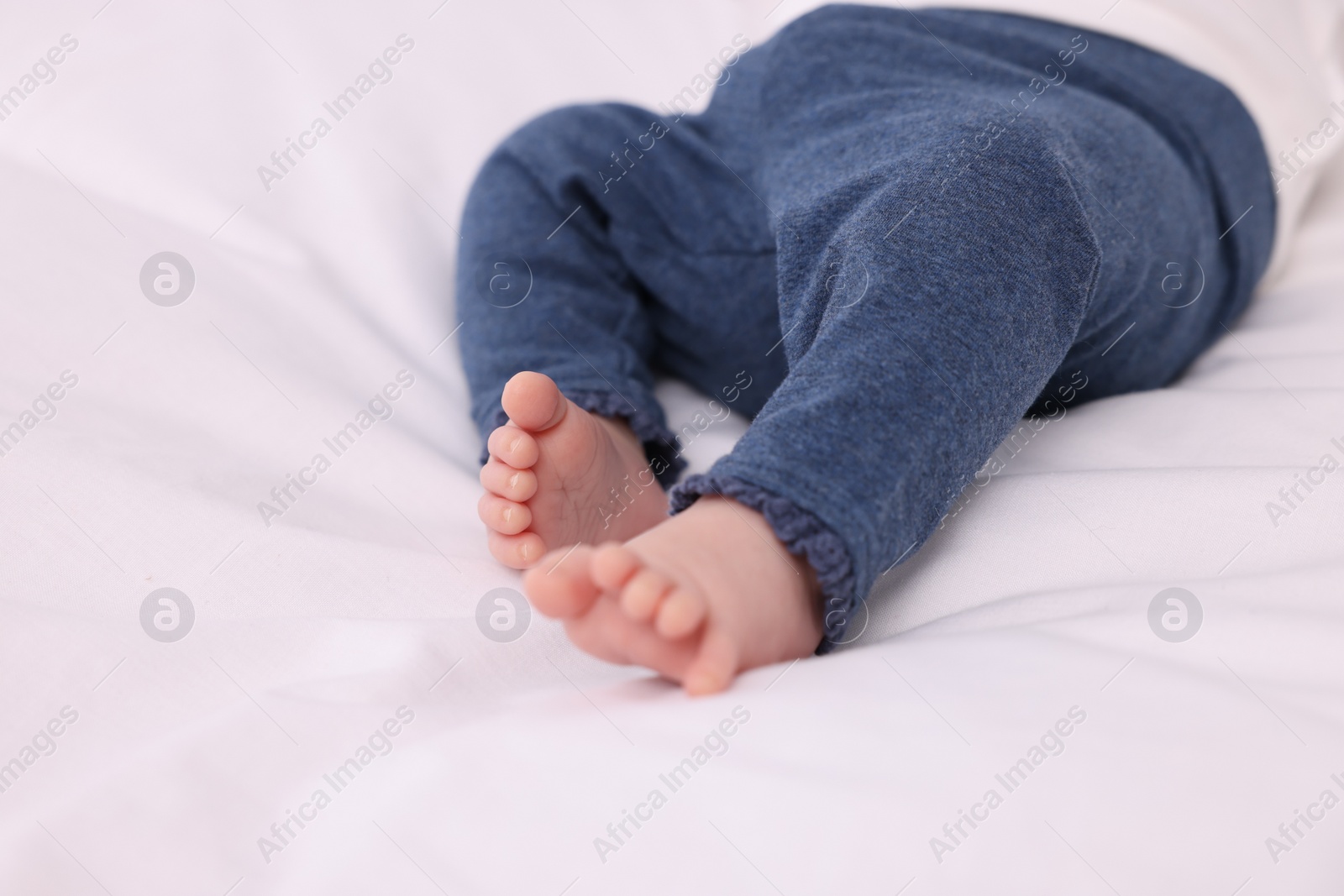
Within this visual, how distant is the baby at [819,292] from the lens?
20.6 inches

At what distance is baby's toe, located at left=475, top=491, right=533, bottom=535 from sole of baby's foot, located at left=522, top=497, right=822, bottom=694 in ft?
0.59

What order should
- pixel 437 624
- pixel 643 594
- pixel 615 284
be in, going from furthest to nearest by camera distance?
1. pixel 615 284
2. pixel 437 624
3. pixel 643 594

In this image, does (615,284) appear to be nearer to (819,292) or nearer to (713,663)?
(819,292)

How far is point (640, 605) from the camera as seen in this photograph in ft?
1.52

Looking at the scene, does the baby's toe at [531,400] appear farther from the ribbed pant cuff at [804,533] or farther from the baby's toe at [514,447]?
the ribbed pant cuff at [804,533]

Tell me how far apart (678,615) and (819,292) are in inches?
10.4

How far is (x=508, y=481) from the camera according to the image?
675mm

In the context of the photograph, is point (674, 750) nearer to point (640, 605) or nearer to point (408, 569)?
point (640, 605)

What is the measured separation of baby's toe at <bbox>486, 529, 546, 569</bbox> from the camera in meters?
0.69

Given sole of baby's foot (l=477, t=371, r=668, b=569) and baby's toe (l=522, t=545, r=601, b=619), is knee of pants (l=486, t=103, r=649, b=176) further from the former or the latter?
baby's toe (l=522, t=545, r=601, b=619)

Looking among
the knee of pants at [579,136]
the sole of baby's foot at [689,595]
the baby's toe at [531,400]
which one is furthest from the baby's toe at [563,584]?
the knee of pants at [579,136]

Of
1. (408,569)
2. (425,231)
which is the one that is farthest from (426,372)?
(408,569)

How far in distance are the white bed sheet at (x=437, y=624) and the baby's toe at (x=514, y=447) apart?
0.09 m

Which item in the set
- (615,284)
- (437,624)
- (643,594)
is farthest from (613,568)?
(615,284)
